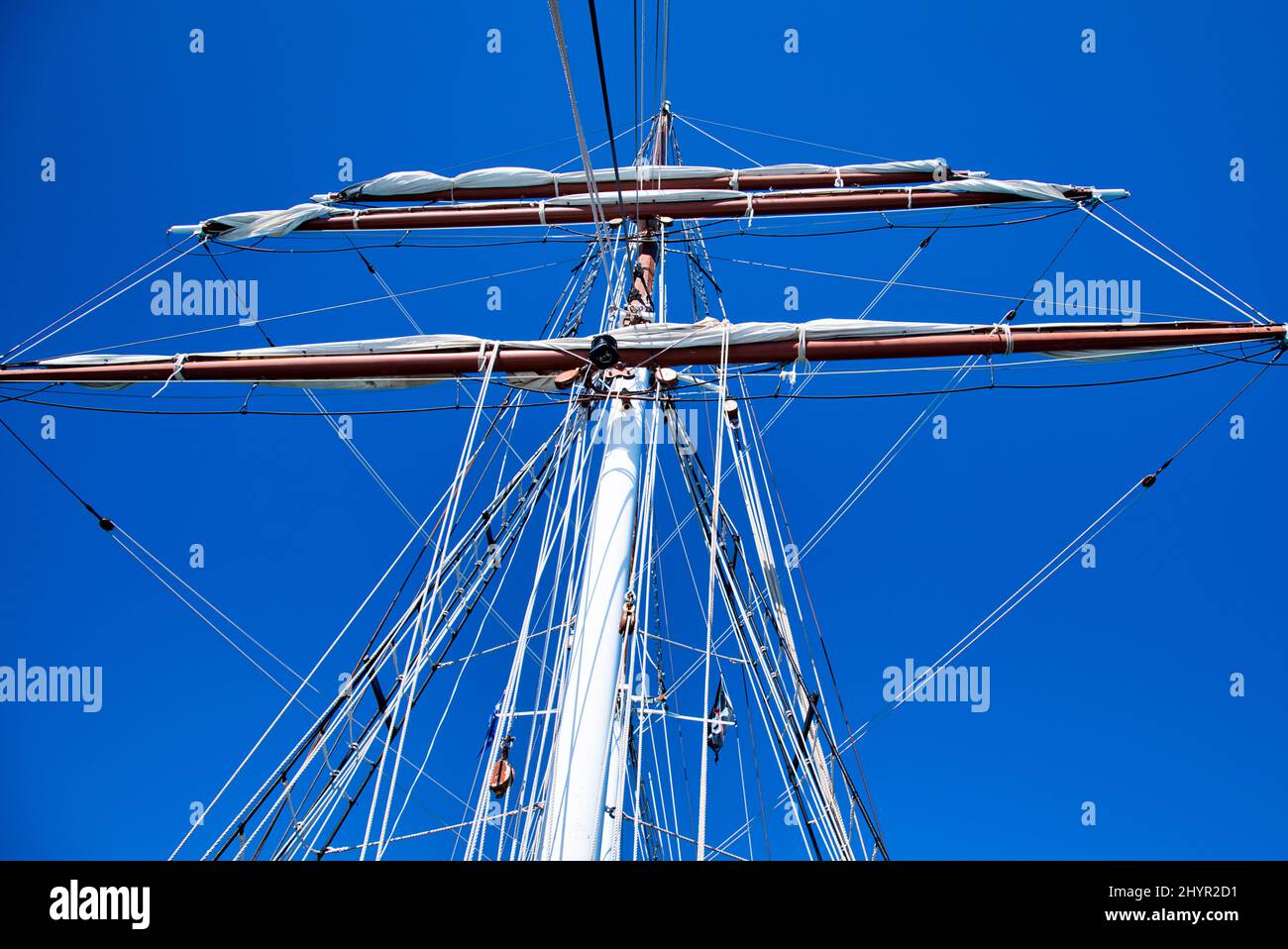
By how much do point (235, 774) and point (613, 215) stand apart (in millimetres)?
10239

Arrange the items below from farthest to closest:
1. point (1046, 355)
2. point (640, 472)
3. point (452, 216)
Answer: point (452, 216) → point (1046, 355) → point (640, 472)

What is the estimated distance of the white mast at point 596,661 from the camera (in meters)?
4.70

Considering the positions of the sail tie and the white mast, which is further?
the sail tie

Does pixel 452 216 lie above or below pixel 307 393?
above

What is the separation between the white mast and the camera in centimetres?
470

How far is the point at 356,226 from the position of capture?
41.0 ft

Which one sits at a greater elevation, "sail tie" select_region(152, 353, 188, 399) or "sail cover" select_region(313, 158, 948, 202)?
"sail cover" select_region(313, 158, 948, 202)

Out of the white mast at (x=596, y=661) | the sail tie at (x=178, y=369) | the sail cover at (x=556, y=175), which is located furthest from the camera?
the sail cover at (x=556, y=175)

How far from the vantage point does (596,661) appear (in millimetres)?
5297

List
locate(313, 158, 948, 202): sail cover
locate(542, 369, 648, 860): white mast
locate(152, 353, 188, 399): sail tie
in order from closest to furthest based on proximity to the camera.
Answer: locate(542, 369, 648, 860): white mast < locate(152, 353, 188, 399): sail tie < locate(313, 158, 948, 202): sail cover
